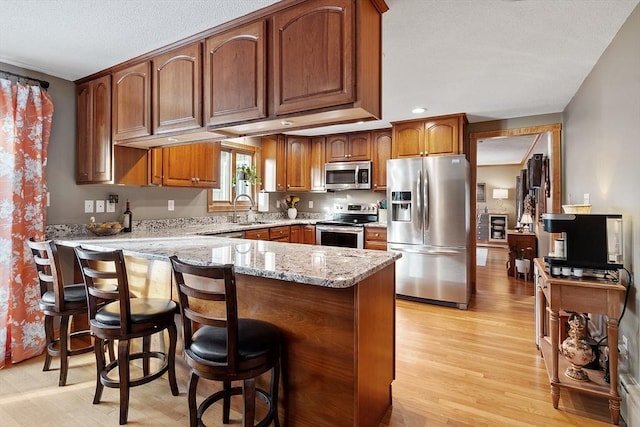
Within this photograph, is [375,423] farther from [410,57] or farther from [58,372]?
[410,57]

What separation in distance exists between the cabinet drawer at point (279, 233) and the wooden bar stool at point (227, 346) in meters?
2.74

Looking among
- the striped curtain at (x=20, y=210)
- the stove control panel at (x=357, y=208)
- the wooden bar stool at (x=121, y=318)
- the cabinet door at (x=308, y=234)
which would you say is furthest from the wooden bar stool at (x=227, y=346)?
the stove control panel at (x=357, y=208)

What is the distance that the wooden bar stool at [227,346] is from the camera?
4.47ft

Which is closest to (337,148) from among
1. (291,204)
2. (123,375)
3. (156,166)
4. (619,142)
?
(291,204)

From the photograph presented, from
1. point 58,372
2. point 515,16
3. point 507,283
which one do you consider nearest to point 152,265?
point 58,372

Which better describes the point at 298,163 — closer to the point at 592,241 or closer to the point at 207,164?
the point at 207,164

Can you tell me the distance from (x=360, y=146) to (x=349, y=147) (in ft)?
0.62

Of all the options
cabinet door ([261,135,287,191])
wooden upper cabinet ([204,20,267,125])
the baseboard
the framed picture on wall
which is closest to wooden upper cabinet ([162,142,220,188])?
wooden upper cabinet ([204,20,267,125])

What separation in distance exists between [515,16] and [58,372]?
391cm

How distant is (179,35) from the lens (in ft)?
7.54

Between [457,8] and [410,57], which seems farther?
[410,57]

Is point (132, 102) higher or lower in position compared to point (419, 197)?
higher

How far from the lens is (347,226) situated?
4750 millimetres

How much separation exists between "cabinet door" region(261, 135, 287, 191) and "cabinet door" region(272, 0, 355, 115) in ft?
10.8
